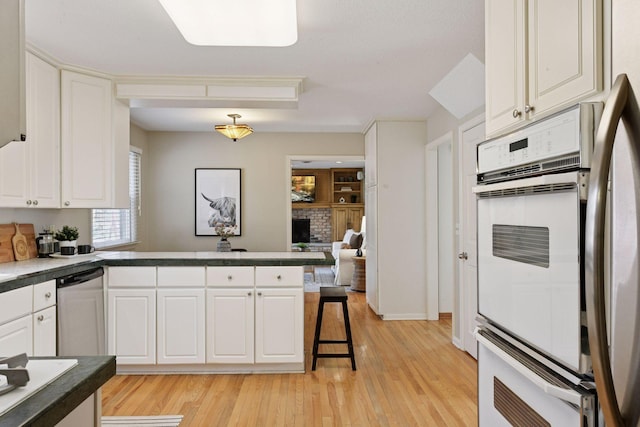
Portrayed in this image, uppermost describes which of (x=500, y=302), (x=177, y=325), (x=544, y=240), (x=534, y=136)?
(x=534, y=136)

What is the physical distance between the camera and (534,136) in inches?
46.9

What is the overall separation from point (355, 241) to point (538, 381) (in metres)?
7.14

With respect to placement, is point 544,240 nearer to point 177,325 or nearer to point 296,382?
point 296,382

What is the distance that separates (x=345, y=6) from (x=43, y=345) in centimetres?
275

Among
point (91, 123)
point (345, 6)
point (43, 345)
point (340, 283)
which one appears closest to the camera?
point (345, 6)

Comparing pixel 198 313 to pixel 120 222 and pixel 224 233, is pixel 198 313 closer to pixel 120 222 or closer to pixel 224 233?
pixel 224 233

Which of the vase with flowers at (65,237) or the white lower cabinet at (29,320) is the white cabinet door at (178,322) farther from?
the vase with flowers at (65,237)

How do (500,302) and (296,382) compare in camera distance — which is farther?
(296,382)

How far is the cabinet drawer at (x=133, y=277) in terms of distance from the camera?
3.26m

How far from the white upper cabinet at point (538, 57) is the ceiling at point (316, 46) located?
94 centimetres

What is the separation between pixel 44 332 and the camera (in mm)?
2652

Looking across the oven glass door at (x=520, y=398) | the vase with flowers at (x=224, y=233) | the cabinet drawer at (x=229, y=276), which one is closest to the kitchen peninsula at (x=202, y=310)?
the cabinet drawer at (x=229, y=276)

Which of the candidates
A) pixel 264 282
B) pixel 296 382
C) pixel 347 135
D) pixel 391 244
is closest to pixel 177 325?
pixel 264 282

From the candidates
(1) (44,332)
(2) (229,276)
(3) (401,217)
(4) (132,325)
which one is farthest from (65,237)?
(3) (401,217)
